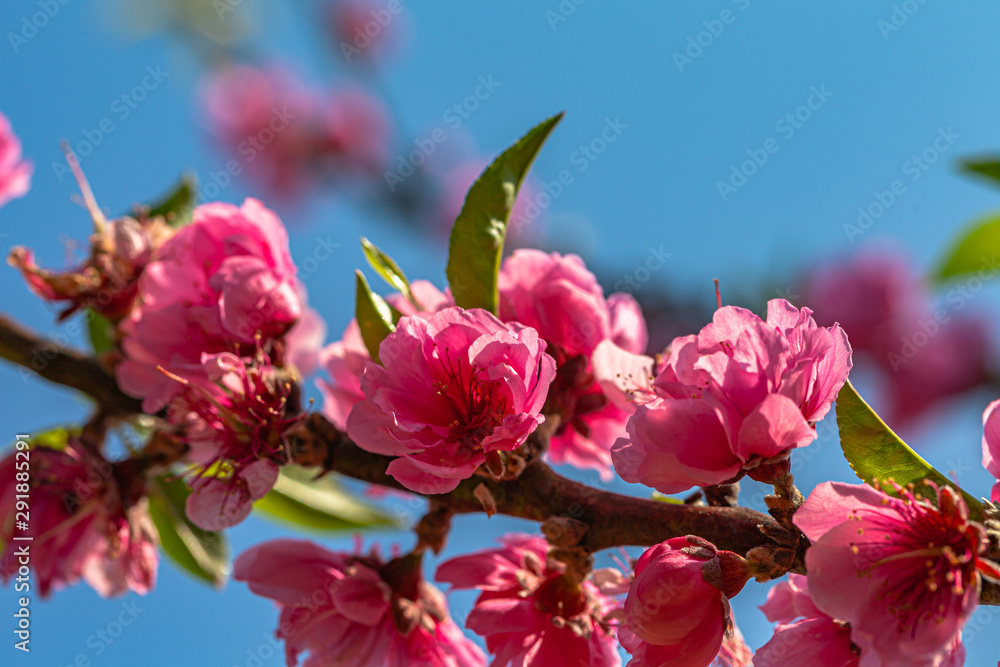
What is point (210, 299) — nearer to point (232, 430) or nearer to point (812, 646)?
point (232, 430)

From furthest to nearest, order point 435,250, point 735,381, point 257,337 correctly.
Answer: point 435,250 → point 257,337 → point 735,381

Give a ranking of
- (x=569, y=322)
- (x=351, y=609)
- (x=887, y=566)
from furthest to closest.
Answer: (x=569, y=322) → (x=351, y=609) → (x=887, y=566)

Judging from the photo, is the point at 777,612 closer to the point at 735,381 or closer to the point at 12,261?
the point at 735,381

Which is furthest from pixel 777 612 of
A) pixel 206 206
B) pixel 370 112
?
pixel 370 112

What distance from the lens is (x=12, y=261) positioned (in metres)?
1.45

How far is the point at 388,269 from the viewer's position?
1.17 meters

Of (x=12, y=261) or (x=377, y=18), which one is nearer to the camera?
(x=12, y=261)

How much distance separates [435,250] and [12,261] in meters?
3.41

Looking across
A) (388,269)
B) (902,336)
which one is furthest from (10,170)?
(902,336)

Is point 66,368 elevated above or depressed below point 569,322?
below

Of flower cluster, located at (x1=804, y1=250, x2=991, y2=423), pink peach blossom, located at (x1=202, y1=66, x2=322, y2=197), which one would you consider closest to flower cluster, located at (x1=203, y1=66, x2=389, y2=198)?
pink peach blossom, located at (x1=202, y1=66, x2=322, y2=197)

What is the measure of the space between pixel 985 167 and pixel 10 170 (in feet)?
7.40

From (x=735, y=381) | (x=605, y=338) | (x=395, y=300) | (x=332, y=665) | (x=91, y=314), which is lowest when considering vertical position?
(x=91, y=314)

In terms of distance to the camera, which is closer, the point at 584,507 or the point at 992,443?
the point at 992,443
